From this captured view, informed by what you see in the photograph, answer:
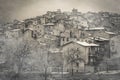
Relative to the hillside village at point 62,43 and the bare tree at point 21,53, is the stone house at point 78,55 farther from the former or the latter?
the bare tree at point 21,53

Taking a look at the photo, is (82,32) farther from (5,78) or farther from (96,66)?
(5,78)

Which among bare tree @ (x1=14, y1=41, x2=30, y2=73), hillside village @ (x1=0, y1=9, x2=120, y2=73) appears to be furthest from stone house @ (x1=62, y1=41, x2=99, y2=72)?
bare tree @ (x1=14, y1=41, x2=30, y2=73)

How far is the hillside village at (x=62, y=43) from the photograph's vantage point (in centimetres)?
1208

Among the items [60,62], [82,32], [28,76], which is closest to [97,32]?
[82,32]

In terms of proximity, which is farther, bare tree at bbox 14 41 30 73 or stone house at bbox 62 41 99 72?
bare tree at bbox 14 41 30 73

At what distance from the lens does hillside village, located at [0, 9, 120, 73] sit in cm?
1208

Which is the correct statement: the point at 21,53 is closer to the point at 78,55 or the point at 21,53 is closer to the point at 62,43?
the point at 62,43

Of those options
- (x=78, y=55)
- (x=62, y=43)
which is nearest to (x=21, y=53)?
(x=62, y=43)

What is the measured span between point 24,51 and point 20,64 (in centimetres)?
33

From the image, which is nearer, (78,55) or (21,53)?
(78,55)

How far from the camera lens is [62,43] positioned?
12.2 m

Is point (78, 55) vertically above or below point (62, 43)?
below

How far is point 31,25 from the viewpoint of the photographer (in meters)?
12.5

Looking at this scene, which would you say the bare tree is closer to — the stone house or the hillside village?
the hillside village
